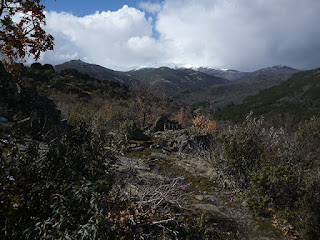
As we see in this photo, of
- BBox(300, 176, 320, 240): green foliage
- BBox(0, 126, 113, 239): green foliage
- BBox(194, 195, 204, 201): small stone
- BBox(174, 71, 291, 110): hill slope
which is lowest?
BBox(194, 195, 204, 201): small stone

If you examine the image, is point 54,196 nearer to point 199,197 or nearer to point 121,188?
point 121,188

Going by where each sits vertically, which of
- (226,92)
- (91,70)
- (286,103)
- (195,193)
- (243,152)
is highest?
(91,70)

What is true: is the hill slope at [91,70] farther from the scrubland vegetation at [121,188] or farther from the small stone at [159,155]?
the scrubland vegetation at [121,188]

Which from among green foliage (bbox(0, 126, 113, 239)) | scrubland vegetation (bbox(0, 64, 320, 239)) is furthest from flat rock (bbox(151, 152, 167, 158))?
green foliage (bbox(0, 126, 113, 239))

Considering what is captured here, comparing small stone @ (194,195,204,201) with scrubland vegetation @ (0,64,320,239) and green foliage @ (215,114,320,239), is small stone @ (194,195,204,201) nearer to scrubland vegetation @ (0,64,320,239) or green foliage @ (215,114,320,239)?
scrubland vegetation @ (0,64,320,239)

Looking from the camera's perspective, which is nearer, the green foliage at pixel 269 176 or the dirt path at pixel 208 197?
the green foliage at pixel 269 176

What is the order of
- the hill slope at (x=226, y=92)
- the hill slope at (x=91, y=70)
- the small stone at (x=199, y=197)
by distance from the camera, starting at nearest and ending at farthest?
the small stone at (x=199, y=197), the hill slope at (x=91, y=70), the hill slope at (x=226, y=92)

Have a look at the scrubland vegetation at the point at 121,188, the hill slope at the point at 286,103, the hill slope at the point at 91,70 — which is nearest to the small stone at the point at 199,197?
the scrubland vegetation at the point at 121,188

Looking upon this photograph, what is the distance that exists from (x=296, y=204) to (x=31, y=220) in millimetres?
5718

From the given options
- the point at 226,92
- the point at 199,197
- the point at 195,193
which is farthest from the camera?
the point at 226,92

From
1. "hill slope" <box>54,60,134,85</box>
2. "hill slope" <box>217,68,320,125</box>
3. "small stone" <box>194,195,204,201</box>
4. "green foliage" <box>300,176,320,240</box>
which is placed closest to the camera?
"green foliage" <box>300,176,320,240</box>

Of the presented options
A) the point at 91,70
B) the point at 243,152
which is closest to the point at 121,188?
the point at 243,152

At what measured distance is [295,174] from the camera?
5164 mm

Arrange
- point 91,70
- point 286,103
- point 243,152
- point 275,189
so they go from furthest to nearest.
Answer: point 91,70
point 286,103
point 243,152
point 275,189
